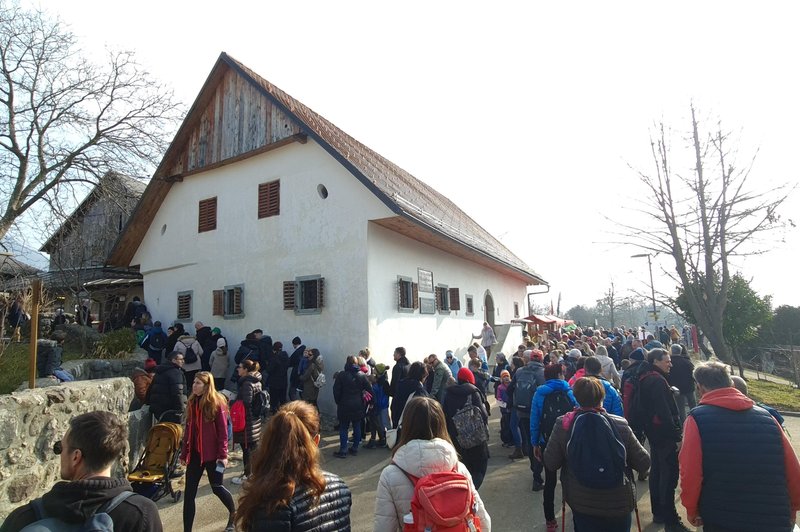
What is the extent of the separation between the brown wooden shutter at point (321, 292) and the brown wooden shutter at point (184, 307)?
17.7 ft

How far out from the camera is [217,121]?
1398cm

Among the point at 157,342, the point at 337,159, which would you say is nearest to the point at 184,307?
the point at 157,342

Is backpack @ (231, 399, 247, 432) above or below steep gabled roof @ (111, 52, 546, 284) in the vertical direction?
below

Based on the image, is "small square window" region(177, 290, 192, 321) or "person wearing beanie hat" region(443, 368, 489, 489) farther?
"small square window" region(177, 290, 192, 321)

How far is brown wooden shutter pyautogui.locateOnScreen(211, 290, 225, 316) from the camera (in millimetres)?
13492

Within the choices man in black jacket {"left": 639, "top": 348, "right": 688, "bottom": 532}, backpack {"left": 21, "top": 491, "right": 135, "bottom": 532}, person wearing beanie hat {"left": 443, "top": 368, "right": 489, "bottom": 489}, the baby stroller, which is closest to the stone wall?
the baby stroller

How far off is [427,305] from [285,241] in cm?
461

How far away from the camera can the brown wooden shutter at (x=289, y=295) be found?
1209 cm

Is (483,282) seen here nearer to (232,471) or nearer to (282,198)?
(282,198)

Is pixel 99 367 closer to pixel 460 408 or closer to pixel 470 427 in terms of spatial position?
pixel 460 408

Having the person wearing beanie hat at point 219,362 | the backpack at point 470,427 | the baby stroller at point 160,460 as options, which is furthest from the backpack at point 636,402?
the person wearing beanie hat at point 219,362

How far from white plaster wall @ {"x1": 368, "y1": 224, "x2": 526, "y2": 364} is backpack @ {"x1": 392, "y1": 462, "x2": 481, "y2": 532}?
8258mm

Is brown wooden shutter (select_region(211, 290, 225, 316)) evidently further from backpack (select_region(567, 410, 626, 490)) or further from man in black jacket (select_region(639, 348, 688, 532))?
backpack (select_region(567, 410, 626, 490))

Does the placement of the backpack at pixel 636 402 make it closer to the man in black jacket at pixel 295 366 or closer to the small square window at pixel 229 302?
the man in black jacket at pixel 295 366
